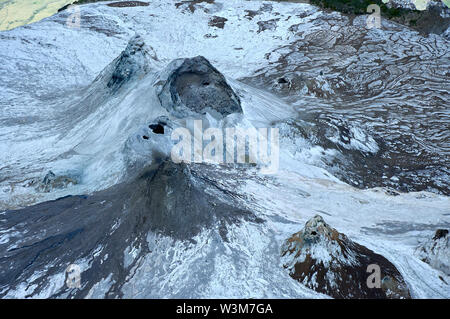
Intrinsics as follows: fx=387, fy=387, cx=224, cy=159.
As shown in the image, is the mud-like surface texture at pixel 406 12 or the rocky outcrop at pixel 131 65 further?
the mud-like surface texture at pixel 406 12

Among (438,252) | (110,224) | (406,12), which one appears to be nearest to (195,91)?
(110,224)

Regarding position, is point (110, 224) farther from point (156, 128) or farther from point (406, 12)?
point (406, 12)

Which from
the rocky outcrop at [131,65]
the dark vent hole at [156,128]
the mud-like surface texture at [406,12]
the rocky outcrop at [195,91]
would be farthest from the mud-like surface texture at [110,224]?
the mud-like surface texture at [406,12]

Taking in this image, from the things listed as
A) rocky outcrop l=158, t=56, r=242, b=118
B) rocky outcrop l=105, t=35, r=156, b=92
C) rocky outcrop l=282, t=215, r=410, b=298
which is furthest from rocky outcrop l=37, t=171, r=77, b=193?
rocky outcrop l=282, t=215, r=410, b=298

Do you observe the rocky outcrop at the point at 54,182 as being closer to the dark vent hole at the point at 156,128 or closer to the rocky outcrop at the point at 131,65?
the dark vent hole at the point at 156,128

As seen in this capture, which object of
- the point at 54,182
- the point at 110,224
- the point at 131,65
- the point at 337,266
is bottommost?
the point at 54,182

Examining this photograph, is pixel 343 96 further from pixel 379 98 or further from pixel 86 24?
pixel 86 24

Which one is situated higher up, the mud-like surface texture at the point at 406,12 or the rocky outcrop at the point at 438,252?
the mud-like surface texture at the point at 406,12
